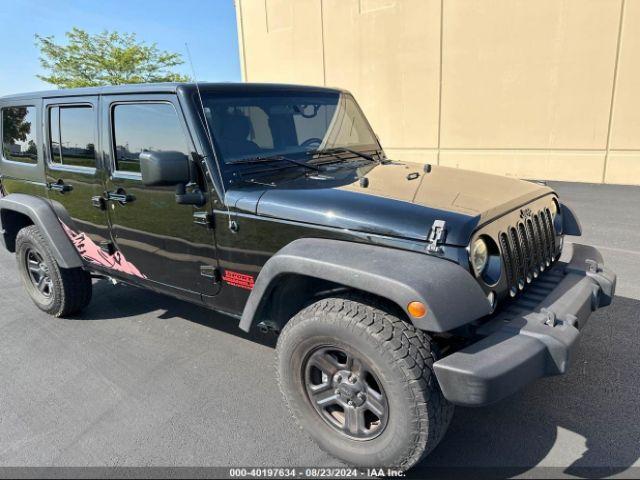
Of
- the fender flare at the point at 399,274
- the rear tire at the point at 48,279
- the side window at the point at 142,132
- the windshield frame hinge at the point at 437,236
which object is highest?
the side window at the point at 142,132

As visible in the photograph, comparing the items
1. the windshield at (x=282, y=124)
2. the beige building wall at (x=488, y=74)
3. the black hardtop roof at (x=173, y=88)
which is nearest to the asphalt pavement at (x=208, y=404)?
the windshield at (x=282, y=124)

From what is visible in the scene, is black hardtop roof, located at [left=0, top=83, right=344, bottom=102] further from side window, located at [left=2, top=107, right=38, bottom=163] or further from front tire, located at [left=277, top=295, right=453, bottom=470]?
front tire, located at [left=277, top=295, right=453, bottom=470]

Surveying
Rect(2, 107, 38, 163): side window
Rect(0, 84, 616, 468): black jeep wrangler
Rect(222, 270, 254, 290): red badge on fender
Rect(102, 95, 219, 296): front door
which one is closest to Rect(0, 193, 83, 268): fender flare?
Rect(0, 84, 616, 468): black jeep wrangler

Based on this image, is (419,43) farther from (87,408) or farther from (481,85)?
(87,408)

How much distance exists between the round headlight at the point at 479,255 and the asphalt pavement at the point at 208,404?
0.97m

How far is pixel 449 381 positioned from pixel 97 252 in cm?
290

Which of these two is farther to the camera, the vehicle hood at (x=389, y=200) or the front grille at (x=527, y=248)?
the front grille at (x=527, y=248)

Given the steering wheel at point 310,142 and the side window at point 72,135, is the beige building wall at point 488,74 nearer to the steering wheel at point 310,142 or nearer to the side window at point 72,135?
the steering wheel at point 310,142

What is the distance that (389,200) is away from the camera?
2326mm

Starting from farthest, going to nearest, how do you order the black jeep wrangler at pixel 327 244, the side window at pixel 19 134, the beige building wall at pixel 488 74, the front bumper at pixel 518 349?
the beige building wall at pixel 488 74, the side window at pixel 19 134, the black jeep wrangler at pixel 327 244, the front bumper at pixel 518 349

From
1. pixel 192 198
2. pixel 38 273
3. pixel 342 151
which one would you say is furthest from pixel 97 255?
pixel 342 151

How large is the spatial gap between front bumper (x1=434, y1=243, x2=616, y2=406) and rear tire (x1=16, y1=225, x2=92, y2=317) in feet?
11.0

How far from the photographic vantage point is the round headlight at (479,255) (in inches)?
82.8

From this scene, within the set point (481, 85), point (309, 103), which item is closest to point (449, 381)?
point (309, 103)
